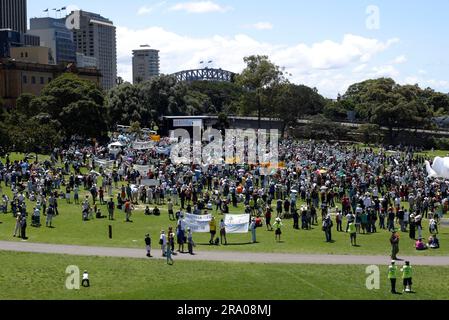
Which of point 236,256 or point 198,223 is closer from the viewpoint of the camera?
point 236,256

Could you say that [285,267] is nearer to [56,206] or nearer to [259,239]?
[259,239]

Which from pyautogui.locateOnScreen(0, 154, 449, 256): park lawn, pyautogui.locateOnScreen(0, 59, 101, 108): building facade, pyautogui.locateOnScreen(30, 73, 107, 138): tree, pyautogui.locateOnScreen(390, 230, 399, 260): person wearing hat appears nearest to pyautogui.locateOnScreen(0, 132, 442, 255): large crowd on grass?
pyautogui.locateOnScreen(0, 154, 449, 256): park lawn

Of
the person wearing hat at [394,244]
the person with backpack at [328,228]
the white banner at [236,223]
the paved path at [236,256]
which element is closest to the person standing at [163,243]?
the paved path at [236,256]

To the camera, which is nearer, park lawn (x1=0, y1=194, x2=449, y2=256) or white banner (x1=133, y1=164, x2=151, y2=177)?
park lawn (x1=0, y1=194, x2=449, y2=256)

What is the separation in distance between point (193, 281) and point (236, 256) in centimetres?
494

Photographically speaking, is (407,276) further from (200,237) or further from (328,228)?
(200,237)

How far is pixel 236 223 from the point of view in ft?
106

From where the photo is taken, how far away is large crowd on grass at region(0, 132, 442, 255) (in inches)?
1320

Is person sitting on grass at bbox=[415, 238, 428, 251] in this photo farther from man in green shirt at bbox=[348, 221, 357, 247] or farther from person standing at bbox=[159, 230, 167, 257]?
person standing at bbox=[159, 230, 167, 257]

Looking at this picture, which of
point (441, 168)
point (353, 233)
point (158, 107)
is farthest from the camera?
point (158, 107)

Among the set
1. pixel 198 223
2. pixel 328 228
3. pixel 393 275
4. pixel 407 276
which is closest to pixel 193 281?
pixel 393 275

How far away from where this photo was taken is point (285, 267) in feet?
83.0

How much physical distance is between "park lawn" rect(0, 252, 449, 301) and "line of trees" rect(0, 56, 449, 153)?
3471 centimetres
